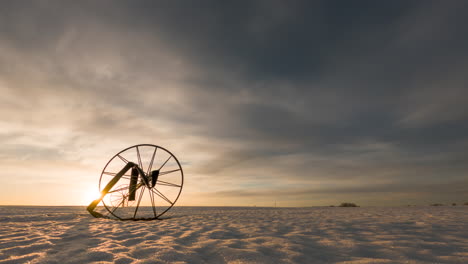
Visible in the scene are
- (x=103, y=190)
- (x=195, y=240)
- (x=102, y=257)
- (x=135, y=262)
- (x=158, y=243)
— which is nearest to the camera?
(x=135, y=262)

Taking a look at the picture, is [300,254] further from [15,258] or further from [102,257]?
[15,258]

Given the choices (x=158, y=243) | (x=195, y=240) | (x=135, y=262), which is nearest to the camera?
(x=135, y=262)

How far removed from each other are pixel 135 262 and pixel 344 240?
5129 mm

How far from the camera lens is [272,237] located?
7.13m

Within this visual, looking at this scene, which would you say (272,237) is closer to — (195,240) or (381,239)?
(195,240)

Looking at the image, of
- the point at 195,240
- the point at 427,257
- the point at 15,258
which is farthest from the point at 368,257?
the point at 15,258

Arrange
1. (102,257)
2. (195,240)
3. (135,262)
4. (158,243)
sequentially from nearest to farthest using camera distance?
(135,262) < (102,257) < (158,243) < (195,240)

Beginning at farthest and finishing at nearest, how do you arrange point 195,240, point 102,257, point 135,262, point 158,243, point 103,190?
point 103,190, point 195,240, point 158,243, point 102,257, point 135,262

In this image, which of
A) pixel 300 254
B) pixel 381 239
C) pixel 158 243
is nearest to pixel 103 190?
pixel 158 243

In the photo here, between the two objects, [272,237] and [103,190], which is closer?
[272,237]

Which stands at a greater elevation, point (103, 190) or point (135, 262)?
point (103, 190)

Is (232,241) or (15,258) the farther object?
(232,241)

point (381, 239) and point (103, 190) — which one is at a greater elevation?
point (103, 190)

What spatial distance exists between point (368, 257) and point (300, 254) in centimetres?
131
